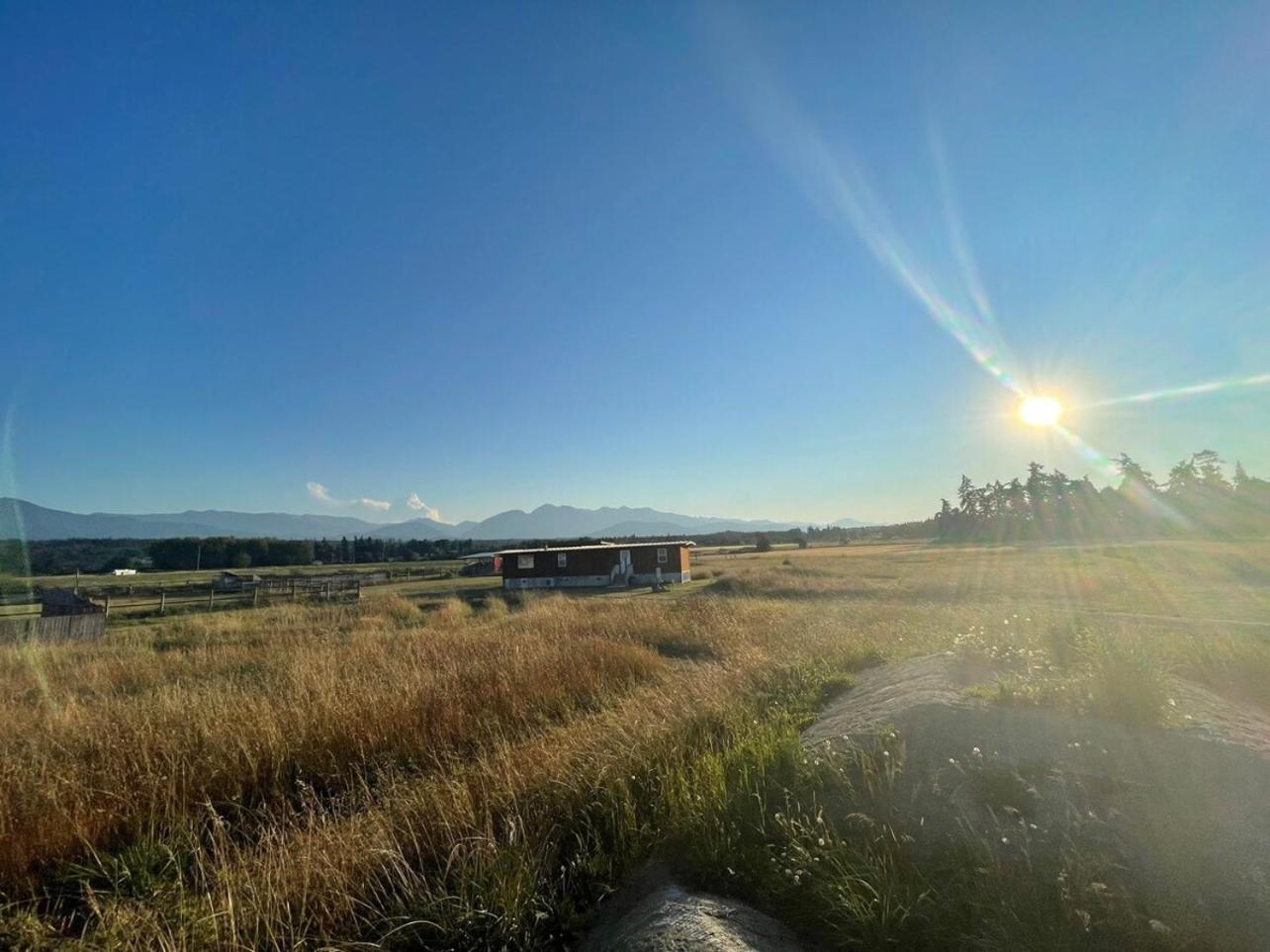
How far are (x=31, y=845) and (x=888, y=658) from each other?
31.1 ft

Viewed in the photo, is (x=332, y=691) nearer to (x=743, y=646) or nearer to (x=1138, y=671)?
(x=743, y=646)

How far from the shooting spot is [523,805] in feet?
14.5

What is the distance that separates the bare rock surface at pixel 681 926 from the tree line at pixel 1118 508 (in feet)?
272

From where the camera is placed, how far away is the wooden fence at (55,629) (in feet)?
62.3

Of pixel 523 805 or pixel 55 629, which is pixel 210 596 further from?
pixel 523 805

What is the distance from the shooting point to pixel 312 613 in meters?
25.1

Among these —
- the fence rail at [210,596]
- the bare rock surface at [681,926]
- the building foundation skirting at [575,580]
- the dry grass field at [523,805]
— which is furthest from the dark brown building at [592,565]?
the bare rock surface at [681,926]

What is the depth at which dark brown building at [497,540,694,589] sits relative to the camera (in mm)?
50344

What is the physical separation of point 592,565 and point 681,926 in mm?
48522

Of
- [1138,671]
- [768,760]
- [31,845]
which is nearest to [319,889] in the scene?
[31,845]

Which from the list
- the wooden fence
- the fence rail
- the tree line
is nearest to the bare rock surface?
the wooden fence

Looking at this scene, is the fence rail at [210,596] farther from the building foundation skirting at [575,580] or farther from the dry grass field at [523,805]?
the dry grass field at [523,805]

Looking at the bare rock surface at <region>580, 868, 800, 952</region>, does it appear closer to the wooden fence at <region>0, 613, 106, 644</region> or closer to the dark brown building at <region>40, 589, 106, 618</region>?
the wooden fence at <region>0, 613, 106, 644</region>

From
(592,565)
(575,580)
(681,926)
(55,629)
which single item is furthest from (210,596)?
(681,926)
